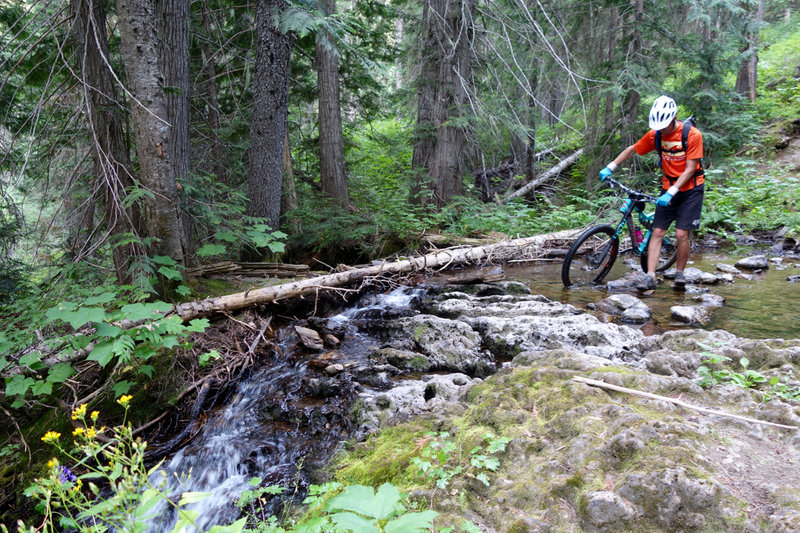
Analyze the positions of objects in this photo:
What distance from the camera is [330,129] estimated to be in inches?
364

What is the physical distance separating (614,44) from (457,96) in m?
5.22

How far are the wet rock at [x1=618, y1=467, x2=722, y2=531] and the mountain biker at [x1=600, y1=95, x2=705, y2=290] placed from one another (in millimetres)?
4446

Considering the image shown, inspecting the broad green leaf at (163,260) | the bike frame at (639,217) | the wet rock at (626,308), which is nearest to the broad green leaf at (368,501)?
the broad green leaf at (163,260)

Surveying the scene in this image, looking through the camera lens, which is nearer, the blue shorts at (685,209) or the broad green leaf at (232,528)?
the broad green leaf at (232,528)

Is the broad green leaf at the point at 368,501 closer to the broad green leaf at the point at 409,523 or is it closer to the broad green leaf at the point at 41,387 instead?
the broad green leaf at the point at 409,523

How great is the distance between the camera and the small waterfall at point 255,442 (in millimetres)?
2824

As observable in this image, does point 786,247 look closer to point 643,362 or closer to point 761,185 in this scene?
point 761,185

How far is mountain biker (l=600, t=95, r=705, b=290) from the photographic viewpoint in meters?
4.92

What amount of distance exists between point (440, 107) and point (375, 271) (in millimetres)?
5454

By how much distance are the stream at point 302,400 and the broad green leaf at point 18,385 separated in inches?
48.7

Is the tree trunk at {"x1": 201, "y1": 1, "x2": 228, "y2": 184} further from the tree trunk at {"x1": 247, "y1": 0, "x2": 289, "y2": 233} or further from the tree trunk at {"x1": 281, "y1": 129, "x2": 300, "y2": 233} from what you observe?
the tree trunk at {"x1": 281, "y1": 129, "x2": 300, "y2": 233}

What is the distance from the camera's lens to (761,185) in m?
9.80

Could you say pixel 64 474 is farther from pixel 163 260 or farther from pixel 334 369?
pixel 163 260

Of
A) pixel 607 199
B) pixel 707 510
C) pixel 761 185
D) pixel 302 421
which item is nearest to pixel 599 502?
pixel 707 510
